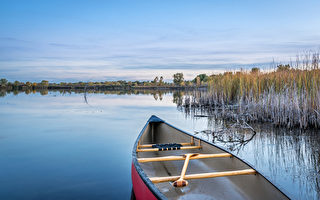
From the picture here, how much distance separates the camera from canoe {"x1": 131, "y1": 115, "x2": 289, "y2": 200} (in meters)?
3.01

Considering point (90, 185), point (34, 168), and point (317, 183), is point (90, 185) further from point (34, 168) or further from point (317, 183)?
point (317, 183)

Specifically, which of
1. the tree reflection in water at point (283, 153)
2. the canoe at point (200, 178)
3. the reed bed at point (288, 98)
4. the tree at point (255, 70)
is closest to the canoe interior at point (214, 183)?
the canoe at point (200, 178)

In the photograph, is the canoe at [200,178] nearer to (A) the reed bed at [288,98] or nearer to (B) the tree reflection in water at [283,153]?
(B) the tree reflection in water at [283,153]

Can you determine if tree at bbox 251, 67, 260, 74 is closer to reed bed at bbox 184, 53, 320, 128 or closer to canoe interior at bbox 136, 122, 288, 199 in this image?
reed bed at bbox 184, 53, 320, 128

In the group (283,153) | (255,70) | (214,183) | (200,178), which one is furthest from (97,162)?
(255,70)

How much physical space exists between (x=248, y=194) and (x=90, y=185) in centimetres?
291

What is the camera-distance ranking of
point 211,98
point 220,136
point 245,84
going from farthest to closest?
point 211,98 < point 245,84 < point 220,136

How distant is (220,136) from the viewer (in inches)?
311

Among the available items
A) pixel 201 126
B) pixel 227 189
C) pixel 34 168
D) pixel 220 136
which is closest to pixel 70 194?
pixel 34 168

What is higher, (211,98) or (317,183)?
(211,98)

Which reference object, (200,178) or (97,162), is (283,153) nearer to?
(200,178)

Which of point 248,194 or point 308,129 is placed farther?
point 308,129

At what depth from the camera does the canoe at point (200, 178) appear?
3008 millimetres

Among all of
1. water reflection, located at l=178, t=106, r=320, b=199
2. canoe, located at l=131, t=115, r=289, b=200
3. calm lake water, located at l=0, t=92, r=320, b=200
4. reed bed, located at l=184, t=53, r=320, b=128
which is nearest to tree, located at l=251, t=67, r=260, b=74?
reed bed, located at l=184, t=53, r=320, b=128
